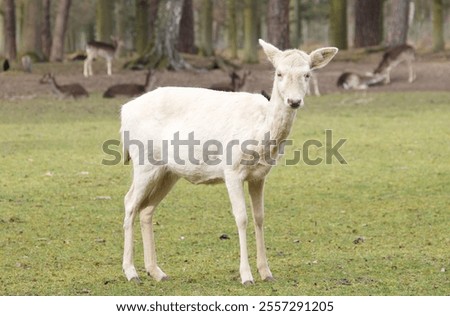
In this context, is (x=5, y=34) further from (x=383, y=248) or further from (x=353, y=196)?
(x=383, y=248)

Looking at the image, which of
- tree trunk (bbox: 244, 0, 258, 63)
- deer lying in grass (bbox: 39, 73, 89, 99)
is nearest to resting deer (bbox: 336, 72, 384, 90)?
deer lying in grass (bbox: 39, 73, 89, 99)

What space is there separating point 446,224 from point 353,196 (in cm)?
222

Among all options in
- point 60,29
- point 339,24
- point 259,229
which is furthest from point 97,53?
point 259,229

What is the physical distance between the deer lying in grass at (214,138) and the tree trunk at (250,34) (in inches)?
1183

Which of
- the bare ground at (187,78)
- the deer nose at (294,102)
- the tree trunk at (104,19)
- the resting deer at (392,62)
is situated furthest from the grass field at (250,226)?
the tree trunk at (104,19)

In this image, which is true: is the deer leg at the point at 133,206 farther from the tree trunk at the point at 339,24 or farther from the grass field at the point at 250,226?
the tree trunk at the point at 339,24

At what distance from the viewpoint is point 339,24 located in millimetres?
39531

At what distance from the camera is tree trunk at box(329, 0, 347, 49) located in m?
39.4

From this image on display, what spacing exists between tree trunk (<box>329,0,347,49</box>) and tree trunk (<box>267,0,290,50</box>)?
6718 mm

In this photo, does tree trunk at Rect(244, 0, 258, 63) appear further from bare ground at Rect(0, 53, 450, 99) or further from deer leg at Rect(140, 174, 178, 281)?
deer leg at Rect(140, 174, 178, 281)

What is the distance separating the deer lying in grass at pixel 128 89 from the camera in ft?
91.7

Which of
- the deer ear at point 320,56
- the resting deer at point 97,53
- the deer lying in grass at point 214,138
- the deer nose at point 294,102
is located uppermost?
the deer ear at point 320,56

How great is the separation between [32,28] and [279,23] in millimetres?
7192

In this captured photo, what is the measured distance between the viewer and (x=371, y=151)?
697 inches
